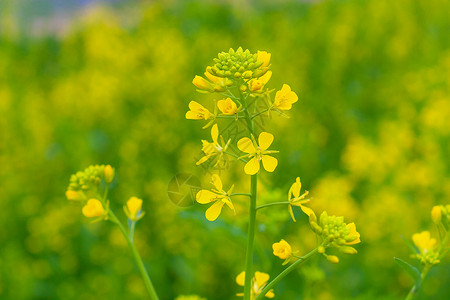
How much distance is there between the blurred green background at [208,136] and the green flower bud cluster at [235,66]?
26.3 inches

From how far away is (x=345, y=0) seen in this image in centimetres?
714

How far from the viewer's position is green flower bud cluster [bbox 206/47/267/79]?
972 millimetres

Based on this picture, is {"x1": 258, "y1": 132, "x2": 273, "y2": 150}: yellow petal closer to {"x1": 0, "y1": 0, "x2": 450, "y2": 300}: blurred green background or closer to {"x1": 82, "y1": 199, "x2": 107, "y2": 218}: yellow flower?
{"x1": 82, "y1": 199, "x2": 107, "y2": 218}: yellow flower

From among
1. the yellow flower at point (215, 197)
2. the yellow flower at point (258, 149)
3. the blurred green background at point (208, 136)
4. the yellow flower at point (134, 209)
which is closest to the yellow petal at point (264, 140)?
the yellow flower at point (258, 149)

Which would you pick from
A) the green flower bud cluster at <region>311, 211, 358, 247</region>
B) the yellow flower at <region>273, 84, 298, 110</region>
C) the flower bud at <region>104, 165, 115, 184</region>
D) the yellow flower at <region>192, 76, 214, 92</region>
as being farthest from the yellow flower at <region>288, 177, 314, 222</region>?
the flower bud at <region>104, 165, 115, 184</region>

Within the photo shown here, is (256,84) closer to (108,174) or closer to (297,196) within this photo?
(297,196)

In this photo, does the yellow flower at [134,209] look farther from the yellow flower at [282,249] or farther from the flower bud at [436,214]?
the flower bud at [436,214]

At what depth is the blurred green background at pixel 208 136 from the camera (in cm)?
310

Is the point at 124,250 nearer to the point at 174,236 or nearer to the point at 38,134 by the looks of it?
the point at 174,236

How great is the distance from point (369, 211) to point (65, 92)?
3716mm

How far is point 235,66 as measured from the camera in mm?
978

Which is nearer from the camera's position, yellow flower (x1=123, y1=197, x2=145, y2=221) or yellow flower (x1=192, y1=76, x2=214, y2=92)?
yellow flower (x1=192, y1=76, x2=214, y2=92)

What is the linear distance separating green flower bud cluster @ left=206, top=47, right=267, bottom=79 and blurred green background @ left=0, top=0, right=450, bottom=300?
0.67 metres

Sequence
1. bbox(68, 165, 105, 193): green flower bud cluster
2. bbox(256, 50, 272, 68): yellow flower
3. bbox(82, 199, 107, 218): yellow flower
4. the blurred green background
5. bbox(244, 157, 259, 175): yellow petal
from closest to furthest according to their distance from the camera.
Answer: bbox(244, 157, 259, 175): yellow petal < bbox(256, 50, 272, 68): yellow flower < bbox(82, 199, 107, 218): yellow flower < bbox(68, 165, 105, 193): green flower bud cluster < the blurred green background
